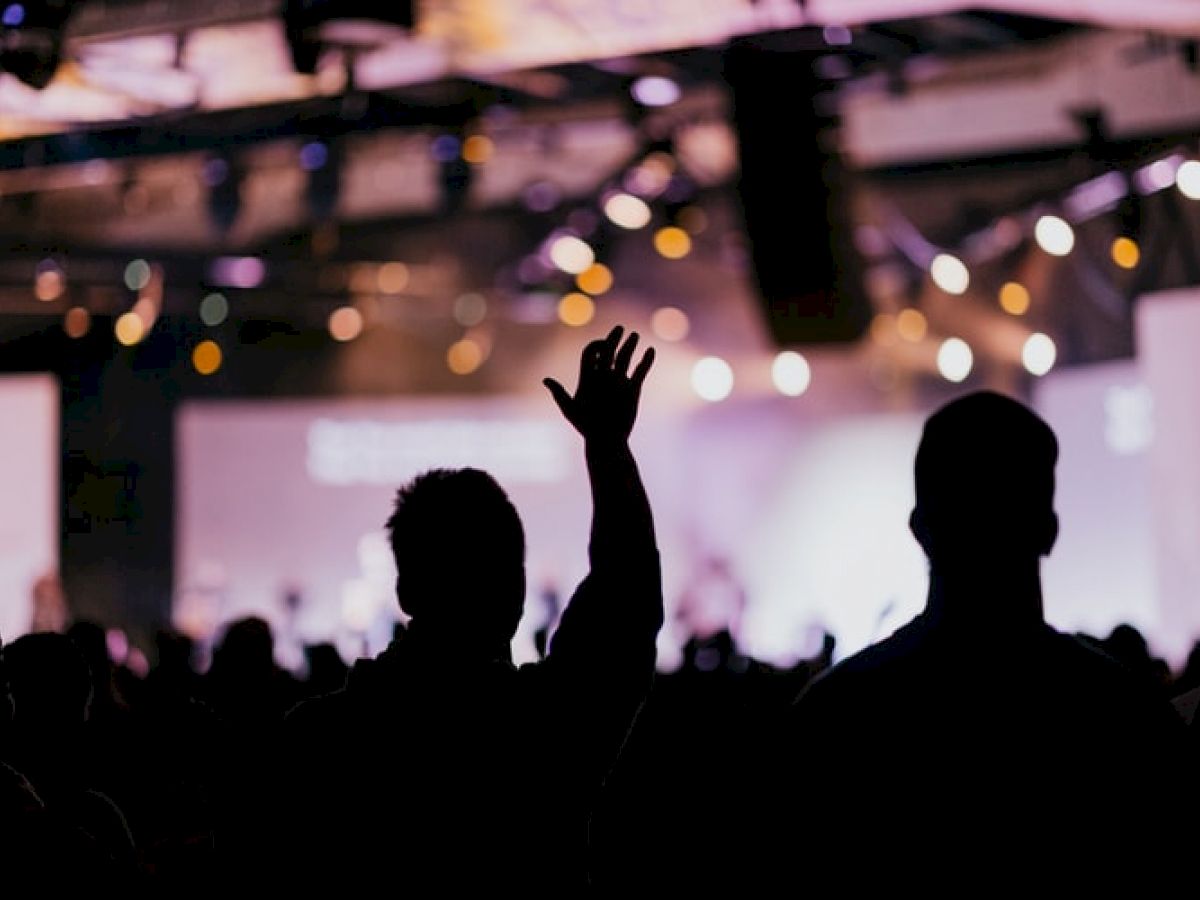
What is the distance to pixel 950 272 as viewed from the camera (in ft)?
44.4

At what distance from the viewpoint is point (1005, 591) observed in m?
1.73

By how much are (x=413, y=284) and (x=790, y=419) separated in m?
3.64

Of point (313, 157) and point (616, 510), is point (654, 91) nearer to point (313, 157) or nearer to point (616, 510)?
point (313, 157)

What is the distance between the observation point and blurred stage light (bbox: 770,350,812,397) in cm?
1448

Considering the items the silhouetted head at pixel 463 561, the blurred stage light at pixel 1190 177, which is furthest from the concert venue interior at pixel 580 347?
the silhouetted head at pixel 463 561

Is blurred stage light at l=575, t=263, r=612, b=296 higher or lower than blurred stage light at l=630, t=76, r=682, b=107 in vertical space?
lower

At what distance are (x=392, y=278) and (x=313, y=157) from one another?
140cm

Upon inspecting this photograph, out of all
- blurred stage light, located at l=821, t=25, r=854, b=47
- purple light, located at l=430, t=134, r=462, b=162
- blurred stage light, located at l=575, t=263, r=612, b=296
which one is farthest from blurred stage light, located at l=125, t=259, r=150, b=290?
blurred stage light, located at l=821, t=25, r=854, b=47

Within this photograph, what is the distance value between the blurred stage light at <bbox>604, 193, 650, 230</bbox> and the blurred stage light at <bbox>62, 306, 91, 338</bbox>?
15.9 feet

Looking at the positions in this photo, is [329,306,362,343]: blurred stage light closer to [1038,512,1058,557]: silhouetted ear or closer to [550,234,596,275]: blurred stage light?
[550,234,596,275]: blurred stage light

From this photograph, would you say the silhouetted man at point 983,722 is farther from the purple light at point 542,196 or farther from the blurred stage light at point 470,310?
the blurred stage light at point 470,310

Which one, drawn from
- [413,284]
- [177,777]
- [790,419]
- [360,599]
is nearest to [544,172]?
[413,284]

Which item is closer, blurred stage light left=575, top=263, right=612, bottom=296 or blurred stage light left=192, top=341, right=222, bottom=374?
blurred stage light left=575, top=263, right=612, bottom=296

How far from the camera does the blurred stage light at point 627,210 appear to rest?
13.8m
